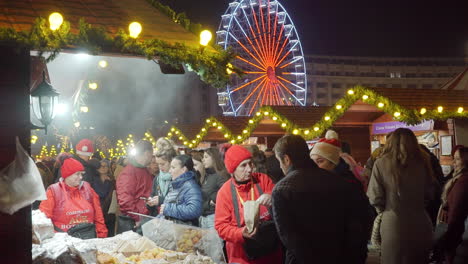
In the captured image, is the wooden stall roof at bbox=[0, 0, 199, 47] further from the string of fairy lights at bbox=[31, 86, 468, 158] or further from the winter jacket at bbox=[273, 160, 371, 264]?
the string of fairy lights at bbox=[31, 86, 468, 158]

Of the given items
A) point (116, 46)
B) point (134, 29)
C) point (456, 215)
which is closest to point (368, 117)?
point (456, 215)

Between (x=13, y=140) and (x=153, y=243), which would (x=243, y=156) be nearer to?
(x=153, y=243)

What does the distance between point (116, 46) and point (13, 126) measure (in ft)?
3.21

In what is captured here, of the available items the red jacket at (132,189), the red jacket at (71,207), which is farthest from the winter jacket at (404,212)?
the red jacket at (132,189)

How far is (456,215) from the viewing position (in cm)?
580

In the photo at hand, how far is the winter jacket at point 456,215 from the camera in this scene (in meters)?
5.79

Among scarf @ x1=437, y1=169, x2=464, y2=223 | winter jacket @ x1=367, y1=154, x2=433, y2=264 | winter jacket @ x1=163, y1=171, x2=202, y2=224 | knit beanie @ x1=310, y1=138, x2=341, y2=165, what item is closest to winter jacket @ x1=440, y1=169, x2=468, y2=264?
scarf @ x1=437, y1=169, x2=464, y2=223

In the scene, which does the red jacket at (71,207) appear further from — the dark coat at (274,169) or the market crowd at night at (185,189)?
the dark coat at (274,169)

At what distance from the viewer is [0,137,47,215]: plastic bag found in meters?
3.41

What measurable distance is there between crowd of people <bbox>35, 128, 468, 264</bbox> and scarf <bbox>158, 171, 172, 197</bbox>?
0.05 ft

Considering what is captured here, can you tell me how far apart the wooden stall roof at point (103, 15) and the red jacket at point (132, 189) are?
10.0 ft

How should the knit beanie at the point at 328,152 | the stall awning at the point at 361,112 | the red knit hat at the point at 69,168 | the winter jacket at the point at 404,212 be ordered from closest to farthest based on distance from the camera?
the knit beanie at the point at 328,152
the winter jacket at the point at 404,212
the red knit hat at the point at 69,168
the stall awning at the point at 361,112

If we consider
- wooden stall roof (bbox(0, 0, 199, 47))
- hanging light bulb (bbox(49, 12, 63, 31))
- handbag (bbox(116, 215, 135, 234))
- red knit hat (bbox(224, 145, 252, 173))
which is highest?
wooden stall roof (bbox(0, 0, 199, 47))

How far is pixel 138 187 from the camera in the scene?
723 cm
